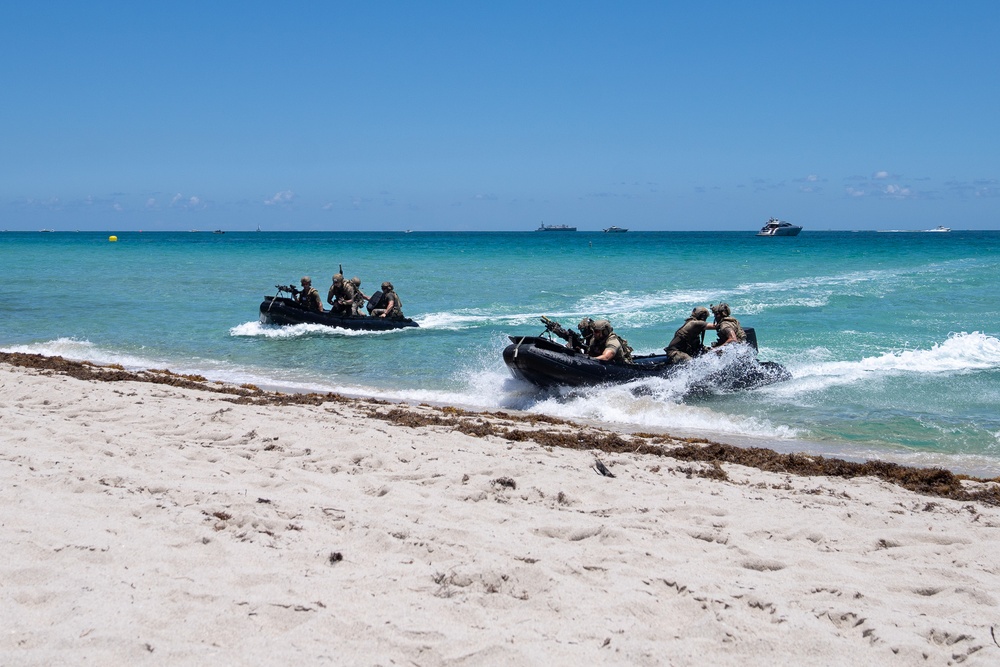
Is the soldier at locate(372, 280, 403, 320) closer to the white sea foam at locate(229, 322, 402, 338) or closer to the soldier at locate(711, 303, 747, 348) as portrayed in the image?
the white sea foam at locate(229, 322, 402, 338)

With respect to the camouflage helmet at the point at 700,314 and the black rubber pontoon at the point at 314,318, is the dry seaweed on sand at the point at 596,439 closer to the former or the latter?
the camouflage helmet at the point at 700,314

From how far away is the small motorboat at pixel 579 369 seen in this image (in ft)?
39.4

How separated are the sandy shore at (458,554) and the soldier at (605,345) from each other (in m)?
4.06

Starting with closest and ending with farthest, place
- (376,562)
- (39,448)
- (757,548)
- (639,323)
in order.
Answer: (376,562)
(757,548)
(39,448)
(639,323)

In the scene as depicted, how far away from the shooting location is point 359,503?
5.95 metres

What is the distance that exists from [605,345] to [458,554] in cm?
781

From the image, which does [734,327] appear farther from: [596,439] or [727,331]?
[596,439]

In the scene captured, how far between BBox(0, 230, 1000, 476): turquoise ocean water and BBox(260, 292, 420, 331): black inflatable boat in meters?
0.34

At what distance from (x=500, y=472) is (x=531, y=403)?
5.25m

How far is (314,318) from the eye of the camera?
1994cm

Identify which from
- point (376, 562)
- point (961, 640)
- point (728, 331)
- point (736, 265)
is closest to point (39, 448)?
point (376, 562)

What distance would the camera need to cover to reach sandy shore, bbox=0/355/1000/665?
157 inches

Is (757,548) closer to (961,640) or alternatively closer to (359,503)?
(961,640)

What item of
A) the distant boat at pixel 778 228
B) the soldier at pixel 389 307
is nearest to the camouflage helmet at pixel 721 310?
the soldier at pixel 389 307
